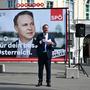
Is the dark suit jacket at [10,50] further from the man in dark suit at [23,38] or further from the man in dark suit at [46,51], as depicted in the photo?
the man in dark suit at [46,51]

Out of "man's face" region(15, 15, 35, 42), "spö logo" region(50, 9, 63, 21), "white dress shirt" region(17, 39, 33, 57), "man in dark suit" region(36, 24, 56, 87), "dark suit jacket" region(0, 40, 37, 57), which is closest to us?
"man in dark suit" region(36, 24, 56, 87)

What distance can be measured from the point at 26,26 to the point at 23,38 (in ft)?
2.36

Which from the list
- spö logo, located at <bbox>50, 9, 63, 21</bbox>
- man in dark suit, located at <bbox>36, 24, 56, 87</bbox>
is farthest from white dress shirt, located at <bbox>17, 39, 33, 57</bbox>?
man in dark suit, located at <bbox>36, 24, 56, 87</bbox>

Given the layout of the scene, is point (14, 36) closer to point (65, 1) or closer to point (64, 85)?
point (64, 85)

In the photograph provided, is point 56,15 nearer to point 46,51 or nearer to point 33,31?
point 33,31

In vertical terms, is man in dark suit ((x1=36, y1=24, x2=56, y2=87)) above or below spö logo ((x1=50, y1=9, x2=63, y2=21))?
below

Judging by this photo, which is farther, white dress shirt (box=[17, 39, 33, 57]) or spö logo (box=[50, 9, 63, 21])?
white dress shirt (box=[17, 39, 33, 57])

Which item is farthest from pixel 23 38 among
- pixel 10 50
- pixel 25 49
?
pixel 10 50

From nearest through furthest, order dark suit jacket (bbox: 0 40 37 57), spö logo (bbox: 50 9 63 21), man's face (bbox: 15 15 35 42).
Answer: spö logo (bbox: 50 9 63 21)
man's face (bbox: 15 15 35 42)
dark suit jacket (bbox: 0 40 37 57)

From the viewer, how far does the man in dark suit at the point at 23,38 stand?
27.7m

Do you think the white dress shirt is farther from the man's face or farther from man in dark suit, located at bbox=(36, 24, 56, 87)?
man in dark suit, located at bbox=(36, 24, 56, 87)

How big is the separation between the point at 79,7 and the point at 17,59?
4173cm

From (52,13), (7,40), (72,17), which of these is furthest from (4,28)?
(72,17)

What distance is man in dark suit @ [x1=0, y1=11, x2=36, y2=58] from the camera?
2767 cm
